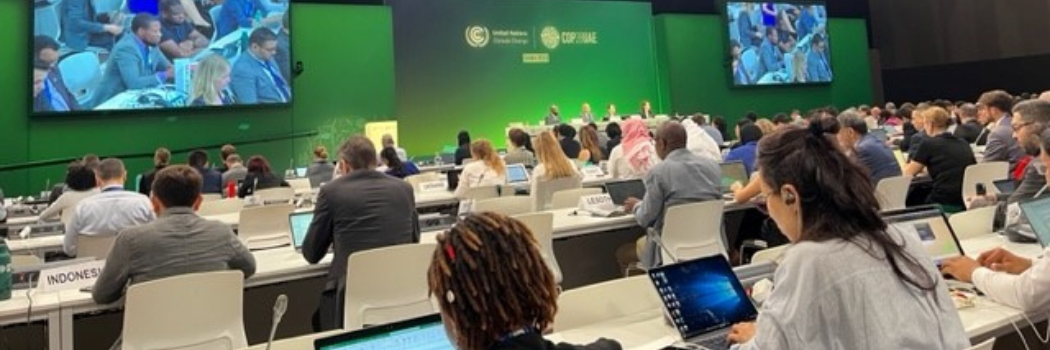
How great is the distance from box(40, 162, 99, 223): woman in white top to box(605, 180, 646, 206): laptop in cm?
364

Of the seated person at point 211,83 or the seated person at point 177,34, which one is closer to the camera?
the seated person at point 177,34

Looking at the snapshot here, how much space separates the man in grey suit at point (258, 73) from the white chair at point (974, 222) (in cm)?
990

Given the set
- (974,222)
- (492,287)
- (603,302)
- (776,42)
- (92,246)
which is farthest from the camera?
(776,42)

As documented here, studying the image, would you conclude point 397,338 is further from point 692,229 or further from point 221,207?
point 221,207

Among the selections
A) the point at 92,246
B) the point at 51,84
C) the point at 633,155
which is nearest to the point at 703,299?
the point at 92,246

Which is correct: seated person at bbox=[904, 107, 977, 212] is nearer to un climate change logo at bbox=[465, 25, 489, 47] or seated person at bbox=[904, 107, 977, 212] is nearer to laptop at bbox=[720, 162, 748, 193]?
laptop at bbox=[720, 162, 748, 193]

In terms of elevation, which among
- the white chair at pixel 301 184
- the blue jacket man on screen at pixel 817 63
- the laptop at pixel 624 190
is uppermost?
the blue jacket man on screen at pixel 817 63

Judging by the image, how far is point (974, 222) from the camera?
3.33 m

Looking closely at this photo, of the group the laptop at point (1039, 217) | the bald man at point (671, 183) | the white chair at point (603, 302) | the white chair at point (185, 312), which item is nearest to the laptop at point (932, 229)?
the laptop at point (1039, 217)

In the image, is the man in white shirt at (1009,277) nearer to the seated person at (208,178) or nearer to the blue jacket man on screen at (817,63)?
the seated person at (208,178)

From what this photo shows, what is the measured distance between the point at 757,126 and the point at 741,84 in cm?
973

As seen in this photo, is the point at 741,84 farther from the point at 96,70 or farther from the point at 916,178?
the point at 96,70

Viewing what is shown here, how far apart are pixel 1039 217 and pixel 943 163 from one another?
2506 millimetres

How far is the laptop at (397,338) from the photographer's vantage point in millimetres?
1499
